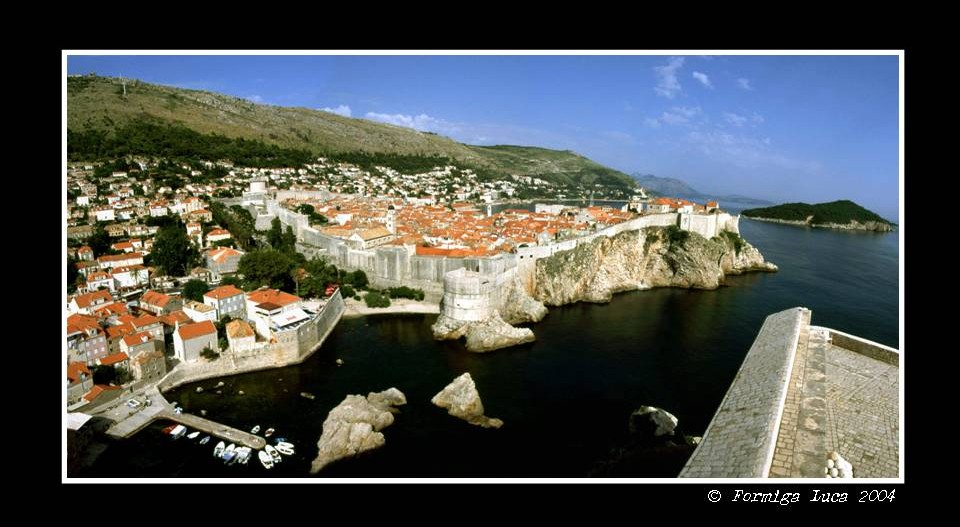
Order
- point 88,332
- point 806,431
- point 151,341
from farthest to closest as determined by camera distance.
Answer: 1. point 151,341
2. point 88,332
3. point 806,431

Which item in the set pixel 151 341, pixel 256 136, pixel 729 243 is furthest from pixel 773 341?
pixel 256 136

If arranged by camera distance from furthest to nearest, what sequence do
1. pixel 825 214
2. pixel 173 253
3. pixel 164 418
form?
pixel 825 214, pixel 173 253, pixel 164 418

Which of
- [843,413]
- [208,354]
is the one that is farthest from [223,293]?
[843,413]

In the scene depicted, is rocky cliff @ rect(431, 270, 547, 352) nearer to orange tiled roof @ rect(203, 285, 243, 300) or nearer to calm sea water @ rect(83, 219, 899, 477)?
calm sea water @ rect(83, 219, 899, 477)

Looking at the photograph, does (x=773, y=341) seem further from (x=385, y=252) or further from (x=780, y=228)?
(x=780, y=228)

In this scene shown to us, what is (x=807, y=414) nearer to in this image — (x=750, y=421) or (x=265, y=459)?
(x=750, y=421)
